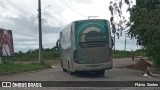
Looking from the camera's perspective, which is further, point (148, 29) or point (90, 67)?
point (148, 29)

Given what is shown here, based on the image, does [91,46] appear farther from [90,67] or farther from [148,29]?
[148,29]

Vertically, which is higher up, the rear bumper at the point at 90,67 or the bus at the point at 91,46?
the bus at the point at 91,46

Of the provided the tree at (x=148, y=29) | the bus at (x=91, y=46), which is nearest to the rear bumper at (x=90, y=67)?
the bus at (x=91, y=46)

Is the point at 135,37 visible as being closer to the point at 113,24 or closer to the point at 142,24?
the point at 142,24

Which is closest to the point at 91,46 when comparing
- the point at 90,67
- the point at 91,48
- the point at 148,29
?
the point at 91,48

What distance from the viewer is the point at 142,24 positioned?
33812 millimetres

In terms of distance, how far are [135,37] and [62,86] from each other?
59.4 ft

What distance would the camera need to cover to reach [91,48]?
1071 inches

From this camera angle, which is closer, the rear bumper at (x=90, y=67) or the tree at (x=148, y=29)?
the rear bumper at (x=90, y=67)

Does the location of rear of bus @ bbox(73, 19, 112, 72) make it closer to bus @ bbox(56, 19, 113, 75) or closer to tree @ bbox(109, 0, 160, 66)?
bus @ bbox(56, 19, 113, 75)

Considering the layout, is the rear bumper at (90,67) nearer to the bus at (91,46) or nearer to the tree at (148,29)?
the bus at (91,46)

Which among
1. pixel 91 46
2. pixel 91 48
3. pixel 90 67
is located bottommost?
pixel 90 67

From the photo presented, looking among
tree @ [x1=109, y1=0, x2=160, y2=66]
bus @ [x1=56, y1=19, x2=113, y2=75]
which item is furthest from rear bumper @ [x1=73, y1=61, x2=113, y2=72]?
tree @ [x1=109, y1=0, x2=160, y2=66]

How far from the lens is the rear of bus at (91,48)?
27.2 meters
